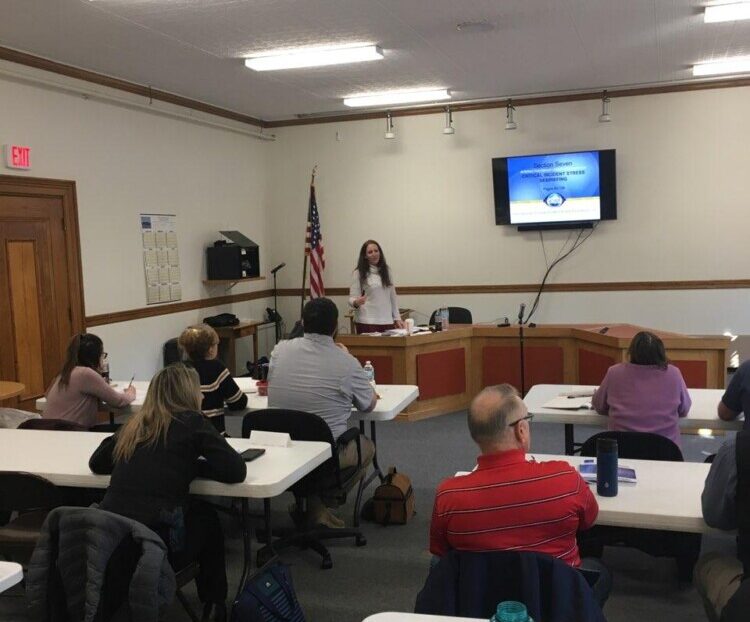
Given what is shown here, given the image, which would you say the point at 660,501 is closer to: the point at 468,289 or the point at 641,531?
the point at 641,531

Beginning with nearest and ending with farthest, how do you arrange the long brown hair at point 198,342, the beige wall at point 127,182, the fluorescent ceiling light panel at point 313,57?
the long brown hair at point 198,342, the fluorescent ceiling light panel at point 313,57, the beige wall at point 127,182

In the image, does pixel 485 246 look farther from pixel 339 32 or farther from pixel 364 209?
pixel 339 32

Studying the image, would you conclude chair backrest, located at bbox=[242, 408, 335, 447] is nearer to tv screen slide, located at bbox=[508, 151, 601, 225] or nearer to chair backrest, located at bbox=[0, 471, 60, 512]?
chair backrest, located at bbox=[0, 471, 60, 512]

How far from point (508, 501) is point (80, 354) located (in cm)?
297

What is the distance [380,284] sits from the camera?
22.6 ft

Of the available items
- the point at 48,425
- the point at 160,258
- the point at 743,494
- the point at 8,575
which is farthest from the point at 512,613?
the point at 160,258

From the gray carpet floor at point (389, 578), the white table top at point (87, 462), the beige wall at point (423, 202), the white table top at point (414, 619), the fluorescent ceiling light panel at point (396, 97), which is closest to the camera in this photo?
the white table top at point (414, 619)

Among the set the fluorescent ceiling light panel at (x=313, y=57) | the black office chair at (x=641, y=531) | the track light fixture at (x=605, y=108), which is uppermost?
the fluorescent ceiling light panel at (x=313, y=57)

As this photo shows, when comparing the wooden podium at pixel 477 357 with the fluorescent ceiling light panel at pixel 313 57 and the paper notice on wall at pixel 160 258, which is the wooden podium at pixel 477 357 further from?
the fluorescent ceiling light panel at pixel 313 57

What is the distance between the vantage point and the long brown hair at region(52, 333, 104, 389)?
4098mm

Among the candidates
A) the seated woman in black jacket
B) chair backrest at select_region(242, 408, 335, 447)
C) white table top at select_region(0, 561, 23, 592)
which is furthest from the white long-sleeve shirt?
white table top at select_region(0, 561, 23, 592)

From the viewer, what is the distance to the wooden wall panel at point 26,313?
18.7 ft

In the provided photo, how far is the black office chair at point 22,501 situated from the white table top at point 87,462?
160mm

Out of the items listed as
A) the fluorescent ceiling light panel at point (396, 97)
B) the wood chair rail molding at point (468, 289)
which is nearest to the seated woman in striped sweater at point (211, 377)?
the wood chair rail molding at point (468, 289)
